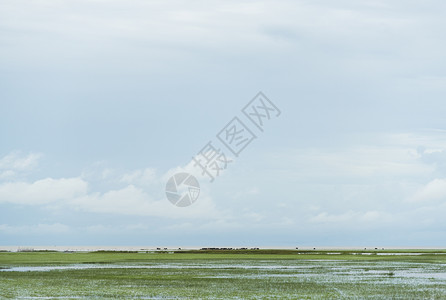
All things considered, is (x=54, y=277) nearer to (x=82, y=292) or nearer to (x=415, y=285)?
(x=82, y=292)

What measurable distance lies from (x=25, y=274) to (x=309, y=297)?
2603cm

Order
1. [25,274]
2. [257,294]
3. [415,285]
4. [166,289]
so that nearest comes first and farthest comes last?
[257,294] < [166,289] < [415,285] < [25,274]

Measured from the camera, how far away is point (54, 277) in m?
46.3

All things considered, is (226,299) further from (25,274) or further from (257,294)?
(25,274)

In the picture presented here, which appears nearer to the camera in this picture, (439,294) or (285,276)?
(439,294)

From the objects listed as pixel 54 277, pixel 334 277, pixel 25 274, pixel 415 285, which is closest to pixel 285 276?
pixel 334 277

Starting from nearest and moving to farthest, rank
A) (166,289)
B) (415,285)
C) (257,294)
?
(257,294) → (166,289) → (415,285)

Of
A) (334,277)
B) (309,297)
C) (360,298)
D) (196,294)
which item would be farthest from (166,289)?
(334,277)

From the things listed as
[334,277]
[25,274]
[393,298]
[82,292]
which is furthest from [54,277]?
[393,298]

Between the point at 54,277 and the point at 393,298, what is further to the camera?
the point at 54,277

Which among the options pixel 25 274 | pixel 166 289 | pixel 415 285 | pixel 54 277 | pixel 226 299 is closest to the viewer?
pixel 226 299

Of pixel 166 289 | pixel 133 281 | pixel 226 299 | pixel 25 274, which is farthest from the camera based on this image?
pixel 25 274

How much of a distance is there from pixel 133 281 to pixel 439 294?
20.3 m

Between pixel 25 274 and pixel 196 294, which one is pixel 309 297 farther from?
pixel 25 274
